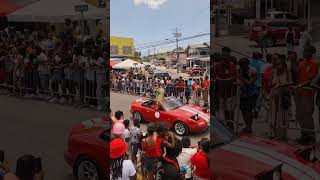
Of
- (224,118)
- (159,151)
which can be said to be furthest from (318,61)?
(159,151)

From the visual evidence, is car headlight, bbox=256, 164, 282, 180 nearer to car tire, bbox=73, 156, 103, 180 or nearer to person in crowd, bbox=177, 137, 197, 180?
person in crowd, bbox=177, 137, 197, 180

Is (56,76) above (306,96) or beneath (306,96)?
above

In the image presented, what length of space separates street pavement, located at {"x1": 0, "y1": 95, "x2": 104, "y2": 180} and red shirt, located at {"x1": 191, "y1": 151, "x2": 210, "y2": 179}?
1317 mm

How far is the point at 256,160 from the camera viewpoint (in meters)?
3.58

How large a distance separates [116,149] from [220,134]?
1137mm

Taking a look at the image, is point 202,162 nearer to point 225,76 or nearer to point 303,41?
point 225,76

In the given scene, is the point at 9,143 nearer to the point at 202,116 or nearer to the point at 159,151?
the point at 159,151

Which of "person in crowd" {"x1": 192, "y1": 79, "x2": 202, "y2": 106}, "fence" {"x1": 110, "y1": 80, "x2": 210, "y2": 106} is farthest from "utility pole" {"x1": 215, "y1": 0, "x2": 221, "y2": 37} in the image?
Result: "person in crowd" {"x1": 192, "y1": 79, "x2": 202, "y2": 106}

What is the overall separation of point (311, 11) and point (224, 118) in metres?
1.49

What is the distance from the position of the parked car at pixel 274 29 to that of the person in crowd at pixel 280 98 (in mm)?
178

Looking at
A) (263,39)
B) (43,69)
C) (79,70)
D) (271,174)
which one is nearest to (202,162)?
(271,174)

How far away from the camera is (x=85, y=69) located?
15.5ft

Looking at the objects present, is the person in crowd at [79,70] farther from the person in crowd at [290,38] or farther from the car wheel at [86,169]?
the person in crowd at [290,38]

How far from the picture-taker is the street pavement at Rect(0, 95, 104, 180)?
4.59m
